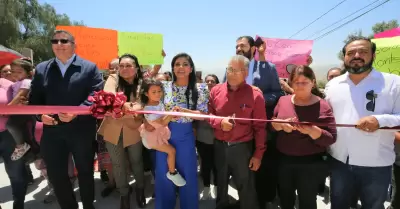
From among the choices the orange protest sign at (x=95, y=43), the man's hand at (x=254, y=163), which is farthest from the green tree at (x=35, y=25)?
the man's hand at (x=254, y=163)

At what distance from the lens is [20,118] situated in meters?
3.45

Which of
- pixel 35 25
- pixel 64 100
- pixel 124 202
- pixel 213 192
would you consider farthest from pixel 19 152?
pixel 35 25

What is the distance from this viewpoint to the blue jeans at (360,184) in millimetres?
2191

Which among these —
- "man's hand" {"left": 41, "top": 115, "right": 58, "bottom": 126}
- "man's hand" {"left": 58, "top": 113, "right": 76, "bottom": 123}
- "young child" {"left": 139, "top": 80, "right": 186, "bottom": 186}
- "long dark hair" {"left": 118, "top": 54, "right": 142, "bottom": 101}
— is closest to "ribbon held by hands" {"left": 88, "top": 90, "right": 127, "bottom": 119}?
"man's hand" {"left": 58, "top": 113, "right": 76, "bottom": 123}

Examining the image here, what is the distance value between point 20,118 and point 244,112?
313 cm

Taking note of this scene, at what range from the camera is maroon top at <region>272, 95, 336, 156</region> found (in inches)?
91.3

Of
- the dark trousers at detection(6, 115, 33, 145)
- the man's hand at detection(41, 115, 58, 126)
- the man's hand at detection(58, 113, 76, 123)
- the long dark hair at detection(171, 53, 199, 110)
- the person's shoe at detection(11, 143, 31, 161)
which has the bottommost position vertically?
the person's shoe at detection(11, 143, 31, 161)

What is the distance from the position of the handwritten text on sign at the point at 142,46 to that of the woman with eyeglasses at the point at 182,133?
9.10 feet

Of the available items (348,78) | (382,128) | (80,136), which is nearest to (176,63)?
(80,136)

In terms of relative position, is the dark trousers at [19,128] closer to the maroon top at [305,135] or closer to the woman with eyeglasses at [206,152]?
the woman with eyeglasses at [206,152]

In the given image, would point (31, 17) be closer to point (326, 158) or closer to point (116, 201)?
point (116, 201)

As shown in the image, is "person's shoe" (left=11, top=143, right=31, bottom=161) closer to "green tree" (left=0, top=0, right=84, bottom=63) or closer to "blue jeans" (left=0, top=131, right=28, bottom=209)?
"blue jeans" (left=0, top=131, right=28, bottom=209)

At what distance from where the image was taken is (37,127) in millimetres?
3891

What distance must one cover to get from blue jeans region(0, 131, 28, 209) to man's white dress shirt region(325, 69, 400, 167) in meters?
3.75
